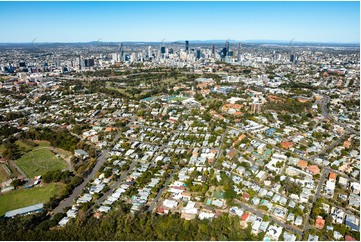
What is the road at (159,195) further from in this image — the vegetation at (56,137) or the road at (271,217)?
the vegetation at (56,137)

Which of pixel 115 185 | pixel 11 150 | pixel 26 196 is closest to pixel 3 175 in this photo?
pixel 11 150

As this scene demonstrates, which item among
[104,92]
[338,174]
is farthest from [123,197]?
[104,92]

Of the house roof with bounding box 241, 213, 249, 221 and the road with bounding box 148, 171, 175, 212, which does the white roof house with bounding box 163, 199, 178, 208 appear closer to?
the road with bounding box 148, 171, 175, 212

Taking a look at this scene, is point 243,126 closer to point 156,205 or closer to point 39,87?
point 156,205

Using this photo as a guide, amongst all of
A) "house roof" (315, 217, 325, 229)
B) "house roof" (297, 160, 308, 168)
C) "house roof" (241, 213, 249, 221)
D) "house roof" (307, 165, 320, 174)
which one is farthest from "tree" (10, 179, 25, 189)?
"house roof" (307, 165, 320, 174)

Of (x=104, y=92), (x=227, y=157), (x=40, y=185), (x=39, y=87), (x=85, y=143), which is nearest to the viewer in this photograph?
(x=40, y=185)

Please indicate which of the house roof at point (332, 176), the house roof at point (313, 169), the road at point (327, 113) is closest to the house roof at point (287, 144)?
the house roof at point (313, 169)
